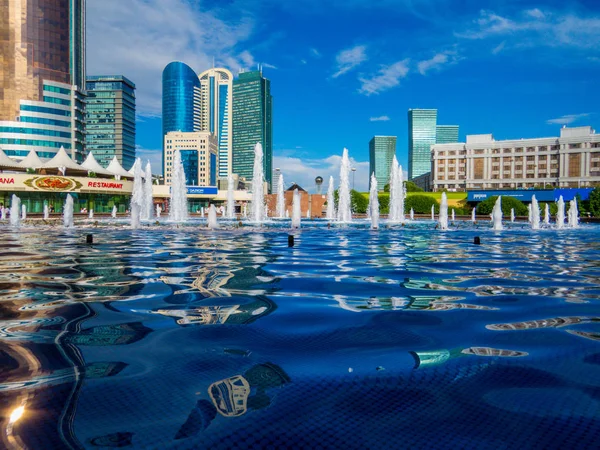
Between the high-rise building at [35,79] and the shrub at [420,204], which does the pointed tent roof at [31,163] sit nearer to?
the high-rise building at [35,79]

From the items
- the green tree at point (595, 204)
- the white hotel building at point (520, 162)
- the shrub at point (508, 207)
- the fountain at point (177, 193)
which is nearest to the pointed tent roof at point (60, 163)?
the fountain at point (177, 193)

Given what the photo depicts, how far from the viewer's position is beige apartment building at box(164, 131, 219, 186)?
173m

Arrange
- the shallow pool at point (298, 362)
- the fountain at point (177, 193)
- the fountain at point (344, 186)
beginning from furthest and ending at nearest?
the fountain at point (177, 193)
the fountain at point (344, 186)
the shallow pool at point (298, 362)

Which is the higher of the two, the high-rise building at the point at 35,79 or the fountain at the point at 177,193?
the high-rise building at the point at 35,79

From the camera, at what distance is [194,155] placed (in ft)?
568

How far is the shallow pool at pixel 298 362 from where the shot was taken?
285 centimetres

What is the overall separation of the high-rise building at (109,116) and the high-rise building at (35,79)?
72538 millimetres

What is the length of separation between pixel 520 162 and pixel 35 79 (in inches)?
3955

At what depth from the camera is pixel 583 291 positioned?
7770 mm

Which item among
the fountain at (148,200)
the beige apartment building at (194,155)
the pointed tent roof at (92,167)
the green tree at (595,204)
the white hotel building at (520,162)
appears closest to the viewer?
the fountain at (148,200)

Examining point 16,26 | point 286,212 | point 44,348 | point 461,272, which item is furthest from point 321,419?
point 16,26

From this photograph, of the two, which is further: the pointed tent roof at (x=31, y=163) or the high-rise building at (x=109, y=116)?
the high-rise building at (x=109, y=116)

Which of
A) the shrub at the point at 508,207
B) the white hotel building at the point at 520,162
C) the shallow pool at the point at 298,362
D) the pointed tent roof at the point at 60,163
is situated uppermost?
the white hotel building at the point at 520,162

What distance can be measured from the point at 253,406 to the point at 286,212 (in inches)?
2130
